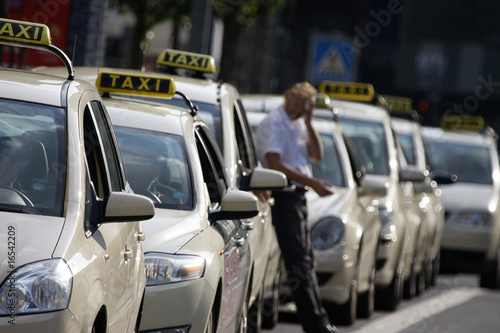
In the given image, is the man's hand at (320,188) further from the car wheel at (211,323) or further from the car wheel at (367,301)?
the car wheel at (367,301)

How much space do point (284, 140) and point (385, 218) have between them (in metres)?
3.70

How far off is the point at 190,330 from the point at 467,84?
5784cm

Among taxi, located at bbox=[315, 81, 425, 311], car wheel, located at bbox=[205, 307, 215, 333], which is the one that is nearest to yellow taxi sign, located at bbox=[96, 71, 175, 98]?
car wheel, located at bbox=[205, 307, 215, 333]

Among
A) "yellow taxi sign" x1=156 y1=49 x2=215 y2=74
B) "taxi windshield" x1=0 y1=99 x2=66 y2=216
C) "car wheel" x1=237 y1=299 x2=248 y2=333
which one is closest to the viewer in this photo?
"taxi windshield" x1=0 y1=99 x2=66 y2=216

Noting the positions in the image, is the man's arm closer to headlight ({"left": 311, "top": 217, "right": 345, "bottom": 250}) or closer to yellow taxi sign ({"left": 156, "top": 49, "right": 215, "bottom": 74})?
yellow taxi sign ({"left": 156, "top": 49, "right": 215, "bottom": 74})

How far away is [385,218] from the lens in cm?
1355

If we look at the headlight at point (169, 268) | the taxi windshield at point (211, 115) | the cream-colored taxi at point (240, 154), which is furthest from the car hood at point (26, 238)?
the taxi windshield at point (211, 115)

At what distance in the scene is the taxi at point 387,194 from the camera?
13594 mm

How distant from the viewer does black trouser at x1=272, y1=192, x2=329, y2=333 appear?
9672mm

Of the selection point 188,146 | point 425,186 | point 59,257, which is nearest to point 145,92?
point 188,146

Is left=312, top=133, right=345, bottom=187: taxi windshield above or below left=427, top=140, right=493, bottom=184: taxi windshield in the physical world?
above

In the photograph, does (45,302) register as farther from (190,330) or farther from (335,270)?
(335,270)

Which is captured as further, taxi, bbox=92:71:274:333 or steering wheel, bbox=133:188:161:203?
steering wheel, bbox=133:188:161:203

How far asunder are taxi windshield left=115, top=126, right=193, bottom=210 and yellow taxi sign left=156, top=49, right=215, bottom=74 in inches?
108
